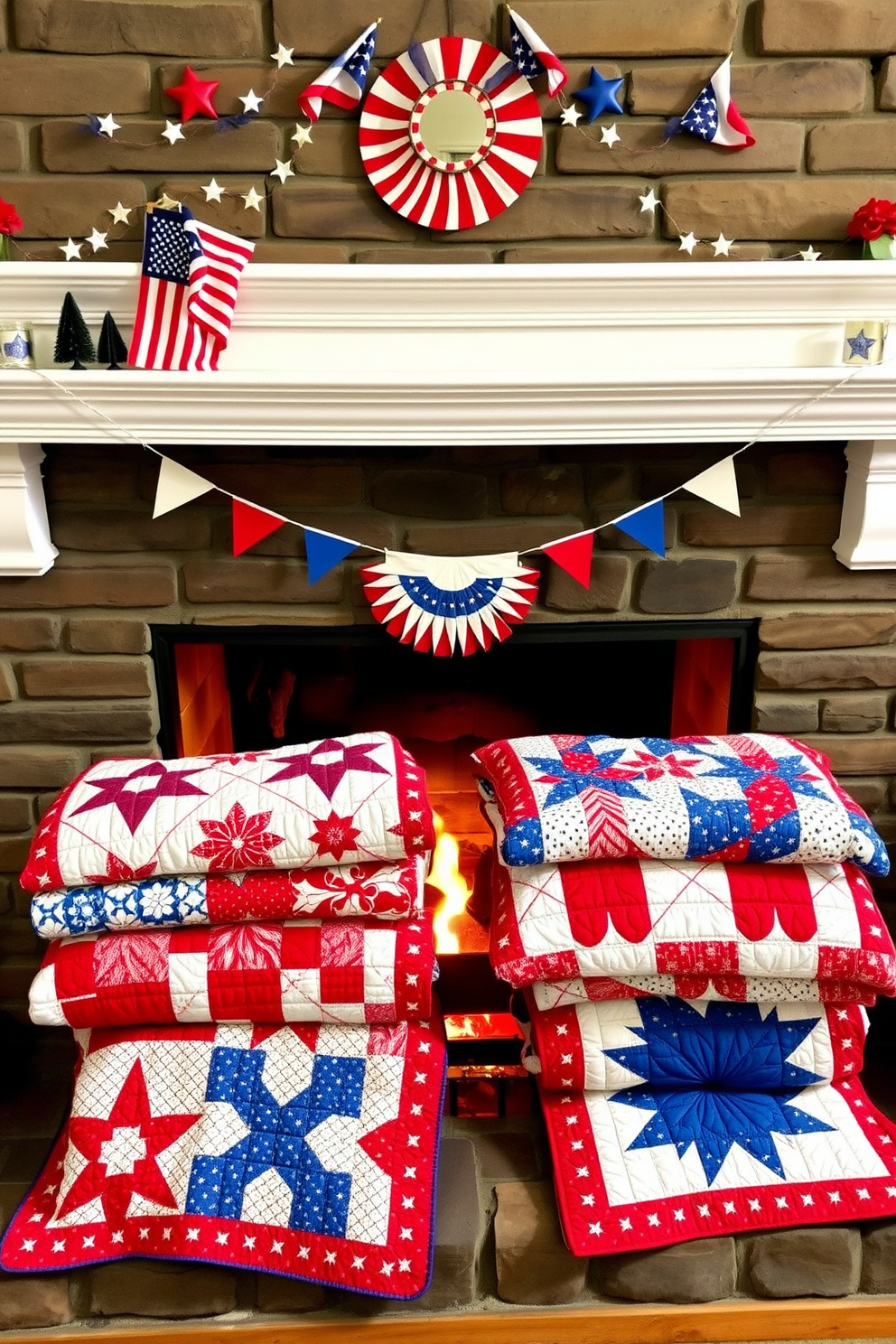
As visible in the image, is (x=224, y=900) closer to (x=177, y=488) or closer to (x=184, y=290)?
(x=177, y=488)

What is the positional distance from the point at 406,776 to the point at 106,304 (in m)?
0.82

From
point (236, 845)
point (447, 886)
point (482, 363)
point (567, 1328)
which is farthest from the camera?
point (447, 886)

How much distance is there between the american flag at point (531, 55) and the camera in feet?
4.49

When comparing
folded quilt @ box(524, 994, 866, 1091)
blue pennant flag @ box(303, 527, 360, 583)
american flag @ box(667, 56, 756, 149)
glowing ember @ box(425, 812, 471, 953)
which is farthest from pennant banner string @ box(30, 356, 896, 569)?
folded quilt @ box(524, 994, 866, 1091)

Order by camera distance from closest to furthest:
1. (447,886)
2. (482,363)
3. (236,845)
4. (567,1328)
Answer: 1. (567,1328)
2. (236,845)
3. (482,363)
4. (447,886)

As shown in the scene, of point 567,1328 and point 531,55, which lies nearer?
point 567,1328

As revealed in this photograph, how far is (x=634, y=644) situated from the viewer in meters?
1.90

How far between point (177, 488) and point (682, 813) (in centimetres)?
90

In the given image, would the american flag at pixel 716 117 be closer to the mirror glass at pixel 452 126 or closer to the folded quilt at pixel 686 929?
the mirror glass at pixel 452 126

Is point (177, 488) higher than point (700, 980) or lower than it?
higher

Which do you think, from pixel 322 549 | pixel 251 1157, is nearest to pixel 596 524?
pixel 322 549

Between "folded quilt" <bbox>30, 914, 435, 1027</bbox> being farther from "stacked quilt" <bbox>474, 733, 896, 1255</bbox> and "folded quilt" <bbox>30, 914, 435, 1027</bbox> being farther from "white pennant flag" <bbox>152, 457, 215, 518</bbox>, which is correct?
"white pennant flag" <bbox>152, 457, 215, 518</bbox>

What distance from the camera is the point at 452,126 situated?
141cm

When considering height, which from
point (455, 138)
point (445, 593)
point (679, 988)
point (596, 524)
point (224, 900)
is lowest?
point (679, 988)
